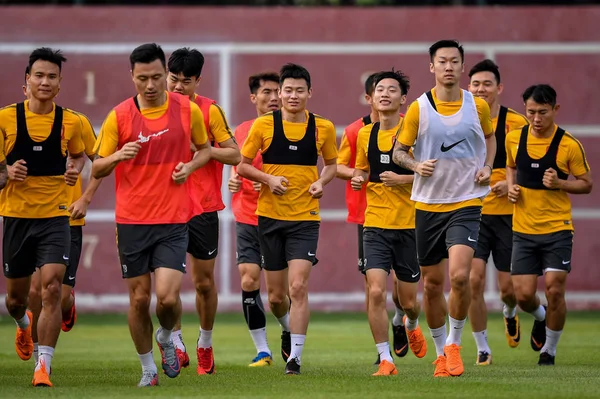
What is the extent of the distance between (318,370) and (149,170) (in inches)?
111

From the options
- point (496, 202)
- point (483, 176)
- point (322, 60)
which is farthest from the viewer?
point (322, 60)

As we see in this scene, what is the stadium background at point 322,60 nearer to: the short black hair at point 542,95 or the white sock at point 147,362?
the short black hair at point 542,95

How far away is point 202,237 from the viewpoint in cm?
1145

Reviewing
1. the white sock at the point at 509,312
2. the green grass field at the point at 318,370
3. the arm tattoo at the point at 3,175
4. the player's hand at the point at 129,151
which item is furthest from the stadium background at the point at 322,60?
the player's hand at the point at 129,151

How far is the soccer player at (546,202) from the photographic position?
11.9m

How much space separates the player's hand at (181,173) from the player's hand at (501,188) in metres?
4.24

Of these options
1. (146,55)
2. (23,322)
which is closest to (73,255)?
(23,322)

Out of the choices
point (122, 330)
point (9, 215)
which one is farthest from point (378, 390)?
point (122, 330)

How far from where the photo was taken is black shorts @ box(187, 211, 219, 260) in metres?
11.4

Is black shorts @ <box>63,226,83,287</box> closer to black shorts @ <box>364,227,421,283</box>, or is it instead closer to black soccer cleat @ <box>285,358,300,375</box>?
black soccer cleat @ <box>285,358,300,375</box>

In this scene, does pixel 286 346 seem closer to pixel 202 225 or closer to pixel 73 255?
pixel 202 225

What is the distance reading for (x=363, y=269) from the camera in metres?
11.3

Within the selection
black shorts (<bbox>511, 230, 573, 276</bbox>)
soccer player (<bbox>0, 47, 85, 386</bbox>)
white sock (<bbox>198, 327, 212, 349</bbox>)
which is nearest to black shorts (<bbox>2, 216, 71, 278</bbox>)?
soccer player (<bbox>0, 47, 85, 386</bbox>)

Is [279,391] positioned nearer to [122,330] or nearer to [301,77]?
[301,77]
